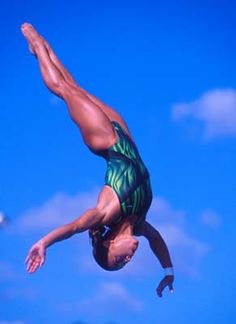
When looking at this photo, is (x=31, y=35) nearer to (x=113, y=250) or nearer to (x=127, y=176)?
(x=127, y=176)

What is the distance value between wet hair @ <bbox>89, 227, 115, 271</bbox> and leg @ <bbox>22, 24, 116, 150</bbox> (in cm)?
75

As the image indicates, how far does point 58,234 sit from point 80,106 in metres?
1.41

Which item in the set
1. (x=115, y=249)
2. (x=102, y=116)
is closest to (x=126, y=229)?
(x=115, y=249)

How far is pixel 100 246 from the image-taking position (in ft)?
17.7

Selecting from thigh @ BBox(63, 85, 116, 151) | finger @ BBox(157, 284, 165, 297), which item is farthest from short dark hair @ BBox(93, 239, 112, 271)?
thigh @ BBox(63, 85, 116, 151)

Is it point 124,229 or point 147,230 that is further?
point 147,230

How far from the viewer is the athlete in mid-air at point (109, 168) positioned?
17.5 ft

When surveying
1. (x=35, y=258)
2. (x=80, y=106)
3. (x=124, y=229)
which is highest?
(x=80, y=106)

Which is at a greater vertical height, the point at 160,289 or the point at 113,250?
the point at 160,289

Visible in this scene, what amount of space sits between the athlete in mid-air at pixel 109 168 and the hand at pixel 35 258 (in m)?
0.72

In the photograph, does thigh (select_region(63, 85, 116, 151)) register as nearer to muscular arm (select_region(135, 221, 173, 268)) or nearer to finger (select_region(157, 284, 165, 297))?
Result: muscular arm (select_region(135, 221, 173, 268))

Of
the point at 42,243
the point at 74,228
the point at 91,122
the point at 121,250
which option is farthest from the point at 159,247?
the point at 42,243

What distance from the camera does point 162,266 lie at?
6.04m

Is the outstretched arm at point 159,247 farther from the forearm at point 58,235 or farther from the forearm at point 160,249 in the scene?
the forearm at point 58,235
